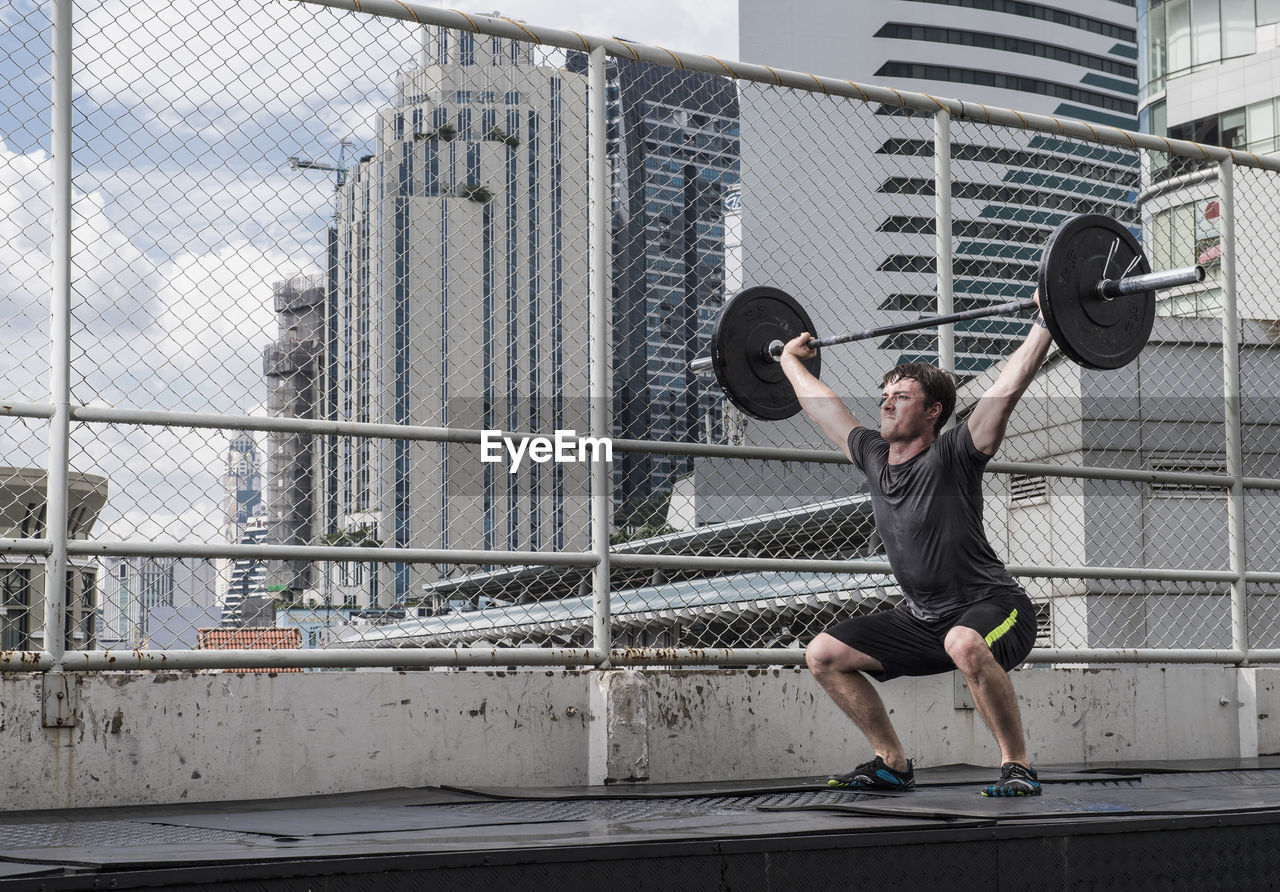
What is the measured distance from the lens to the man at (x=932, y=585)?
3955mm

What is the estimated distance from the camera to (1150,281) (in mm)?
3850

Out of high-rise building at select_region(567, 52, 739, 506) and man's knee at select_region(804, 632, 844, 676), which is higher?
high-rise building at select_region(567, 52, 739, 506)

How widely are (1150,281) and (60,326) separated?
10.4 feet

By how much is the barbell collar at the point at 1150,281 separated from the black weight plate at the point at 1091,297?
0.11 ft

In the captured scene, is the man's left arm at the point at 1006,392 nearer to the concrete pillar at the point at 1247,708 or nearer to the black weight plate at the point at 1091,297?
the black weight plate at the point at 1091,297

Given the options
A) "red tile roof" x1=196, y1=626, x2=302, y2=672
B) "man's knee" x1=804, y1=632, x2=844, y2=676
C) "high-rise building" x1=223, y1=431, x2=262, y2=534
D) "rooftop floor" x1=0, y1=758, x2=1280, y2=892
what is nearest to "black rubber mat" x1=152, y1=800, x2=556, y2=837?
"rooftop floor" x1=0, y1=758, x2=1280, y2=892

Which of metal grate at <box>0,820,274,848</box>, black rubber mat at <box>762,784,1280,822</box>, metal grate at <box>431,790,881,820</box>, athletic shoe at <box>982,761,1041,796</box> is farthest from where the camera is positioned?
athletic shoe at <box>982,761,1041,796</box>

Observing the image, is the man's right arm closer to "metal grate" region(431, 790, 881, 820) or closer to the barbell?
the barbell

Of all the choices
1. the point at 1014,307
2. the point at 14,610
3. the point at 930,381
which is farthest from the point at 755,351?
the point at 14,610

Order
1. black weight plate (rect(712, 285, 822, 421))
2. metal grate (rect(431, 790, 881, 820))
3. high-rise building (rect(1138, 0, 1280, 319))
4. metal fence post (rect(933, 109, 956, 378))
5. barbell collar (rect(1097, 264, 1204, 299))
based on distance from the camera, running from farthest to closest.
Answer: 1. high-rise building (rect(1138, 0, 1280, 319))
2. metal fence post (rect(933, 109, 956, 378))
3. black weight plate (rect(712, 285, 822, 421))
4. barbell collar (rect(1097, 264, 1204, 299))
5. metal grate (rect(431, 790, 881, 820))

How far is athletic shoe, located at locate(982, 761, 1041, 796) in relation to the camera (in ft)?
12.6

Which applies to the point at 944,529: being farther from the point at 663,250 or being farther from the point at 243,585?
the point at 243,585

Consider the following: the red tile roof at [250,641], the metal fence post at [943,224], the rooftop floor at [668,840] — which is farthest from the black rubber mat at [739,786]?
the metal fence post at [943,224]

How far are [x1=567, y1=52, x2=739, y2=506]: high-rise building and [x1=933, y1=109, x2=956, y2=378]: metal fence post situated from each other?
32.8 inches
